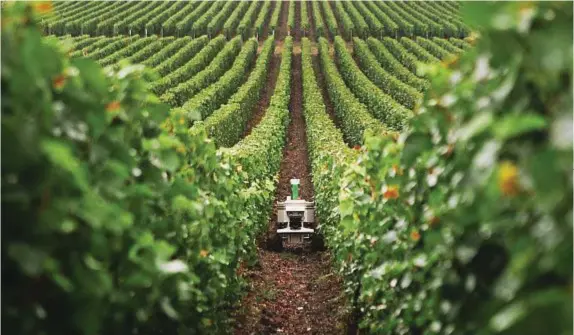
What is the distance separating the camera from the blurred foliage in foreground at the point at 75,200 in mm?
2283

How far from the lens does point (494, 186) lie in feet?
7.07

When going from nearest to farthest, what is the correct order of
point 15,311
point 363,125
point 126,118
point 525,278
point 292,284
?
point 525,278 → point 15,311 → point 126,118 → point 292,284 → point 363,125

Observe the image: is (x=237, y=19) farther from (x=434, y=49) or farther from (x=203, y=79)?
(x=203, y=79)

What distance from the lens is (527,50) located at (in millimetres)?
2354

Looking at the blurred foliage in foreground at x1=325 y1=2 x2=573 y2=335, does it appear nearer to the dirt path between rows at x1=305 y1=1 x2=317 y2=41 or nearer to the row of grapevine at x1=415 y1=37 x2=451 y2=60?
the row of grapevine at x1=415 y1=37 x2=451 y2=60

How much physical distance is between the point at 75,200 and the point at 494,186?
1438mm

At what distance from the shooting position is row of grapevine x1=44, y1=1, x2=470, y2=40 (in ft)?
180

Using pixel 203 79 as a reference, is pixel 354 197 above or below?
above

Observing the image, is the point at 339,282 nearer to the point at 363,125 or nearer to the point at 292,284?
the point at 292,284

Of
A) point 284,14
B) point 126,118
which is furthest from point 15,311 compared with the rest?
point 284,14

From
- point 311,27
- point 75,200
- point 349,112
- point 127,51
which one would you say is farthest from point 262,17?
point 75,200

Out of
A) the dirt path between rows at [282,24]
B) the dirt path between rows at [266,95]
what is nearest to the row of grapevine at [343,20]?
the dirt path between rows at [282,24]

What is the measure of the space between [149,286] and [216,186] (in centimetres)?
286

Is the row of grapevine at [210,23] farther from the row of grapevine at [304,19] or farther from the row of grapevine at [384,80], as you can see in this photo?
the row of grapevine at [384,80]
